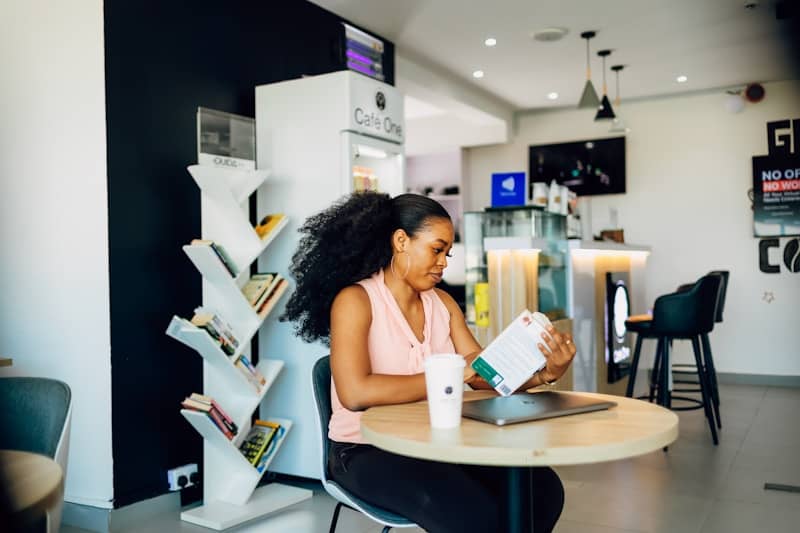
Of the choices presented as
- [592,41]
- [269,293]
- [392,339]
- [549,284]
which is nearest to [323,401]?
[392,339]

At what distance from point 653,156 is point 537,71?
1.85 metres

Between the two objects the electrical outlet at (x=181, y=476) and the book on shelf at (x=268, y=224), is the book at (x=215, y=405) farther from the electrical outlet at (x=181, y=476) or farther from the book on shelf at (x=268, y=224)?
the book on shelf at (x=268, y=224)

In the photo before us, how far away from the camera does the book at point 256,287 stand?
3.55m

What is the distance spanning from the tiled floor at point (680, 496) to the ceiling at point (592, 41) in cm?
293

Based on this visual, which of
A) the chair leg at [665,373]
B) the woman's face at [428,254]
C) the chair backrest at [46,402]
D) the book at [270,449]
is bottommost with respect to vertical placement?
the book at [270,449]

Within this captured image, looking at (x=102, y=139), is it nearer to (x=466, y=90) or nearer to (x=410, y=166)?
(x=466, y=90)

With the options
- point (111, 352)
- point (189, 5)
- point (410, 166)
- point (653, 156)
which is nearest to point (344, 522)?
point (111, 352)

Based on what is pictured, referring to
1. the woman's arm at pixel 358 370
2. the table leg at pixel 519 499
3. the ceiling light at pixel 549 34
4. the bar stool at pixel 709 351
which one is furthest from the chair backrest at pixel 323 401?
the ceiling light at pixel 549 34

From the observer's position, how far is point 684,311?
453 centimetres

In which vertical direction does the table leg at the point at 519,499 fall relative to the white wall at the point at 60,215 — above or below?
below

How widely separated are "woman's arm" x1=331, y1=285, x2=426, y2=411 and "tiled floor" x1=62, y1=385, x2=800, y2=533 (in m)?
1.57

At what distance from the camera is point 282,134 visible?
3865 millimetres

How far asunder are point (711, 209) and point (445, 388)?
6704 millimetres

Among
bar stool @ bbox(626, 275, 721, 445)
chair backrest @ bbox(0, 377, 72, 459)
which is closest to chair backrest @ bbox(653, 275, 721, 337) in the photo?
bar stool @ bbox(626, 275, 721, 445)
